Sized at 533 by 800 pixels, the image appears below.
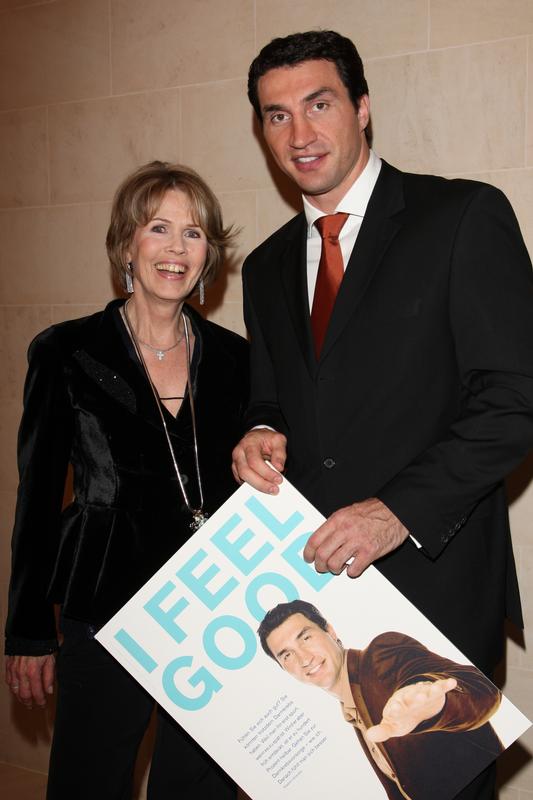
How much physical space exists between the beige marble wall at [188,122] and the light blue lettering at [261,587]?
3.58 feet

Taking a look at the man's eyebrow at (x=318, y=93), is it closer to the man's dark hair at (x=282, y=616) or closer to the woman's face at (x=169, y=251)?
the woman's face at (x=169, y=251)

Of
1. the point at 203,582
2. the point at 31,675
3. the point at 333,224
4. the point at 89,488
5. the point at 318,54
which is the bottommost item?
the point at 31,675

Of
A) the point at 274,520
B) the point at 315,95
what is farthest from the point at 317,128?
the point at 274,520

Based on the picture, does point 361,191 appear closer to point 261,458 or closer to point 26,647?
point 261,458

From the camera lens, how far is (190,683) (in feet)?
5.56

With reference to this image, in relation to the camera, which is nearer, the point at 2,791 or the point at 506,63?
the point at 506,63

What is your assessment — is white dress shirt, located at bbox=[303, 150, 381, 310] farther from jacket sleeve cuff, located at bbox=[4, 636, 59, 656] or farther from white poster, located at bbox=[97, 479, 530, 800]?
jacket sleeve cuff, located at bbox=[4, 636, 59, 656]

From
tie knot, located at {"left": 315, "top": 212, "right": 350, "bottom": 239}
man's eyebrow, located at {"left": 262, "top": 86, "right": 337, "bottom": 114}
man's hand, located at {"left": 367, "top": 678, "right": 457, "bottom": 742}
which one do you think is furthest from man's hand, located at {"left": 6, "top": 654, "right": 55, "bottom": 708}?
man's eyebrow, located at {"left": 262, "top": 86, "right": 337, "bottom": 114}

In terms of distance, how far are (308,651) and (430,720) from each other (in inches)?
10.3

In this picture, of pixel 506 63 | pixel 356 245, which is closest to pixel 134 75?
pixel 506 63

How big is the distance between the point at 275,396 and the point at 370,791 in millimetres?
940

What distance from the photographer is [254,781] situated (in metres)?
1.63

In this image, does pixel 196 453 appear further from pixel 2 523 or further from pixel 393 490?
pixel 2 523

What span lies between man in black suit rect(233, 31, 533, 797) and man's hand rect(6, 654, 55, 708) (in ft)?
2.55
